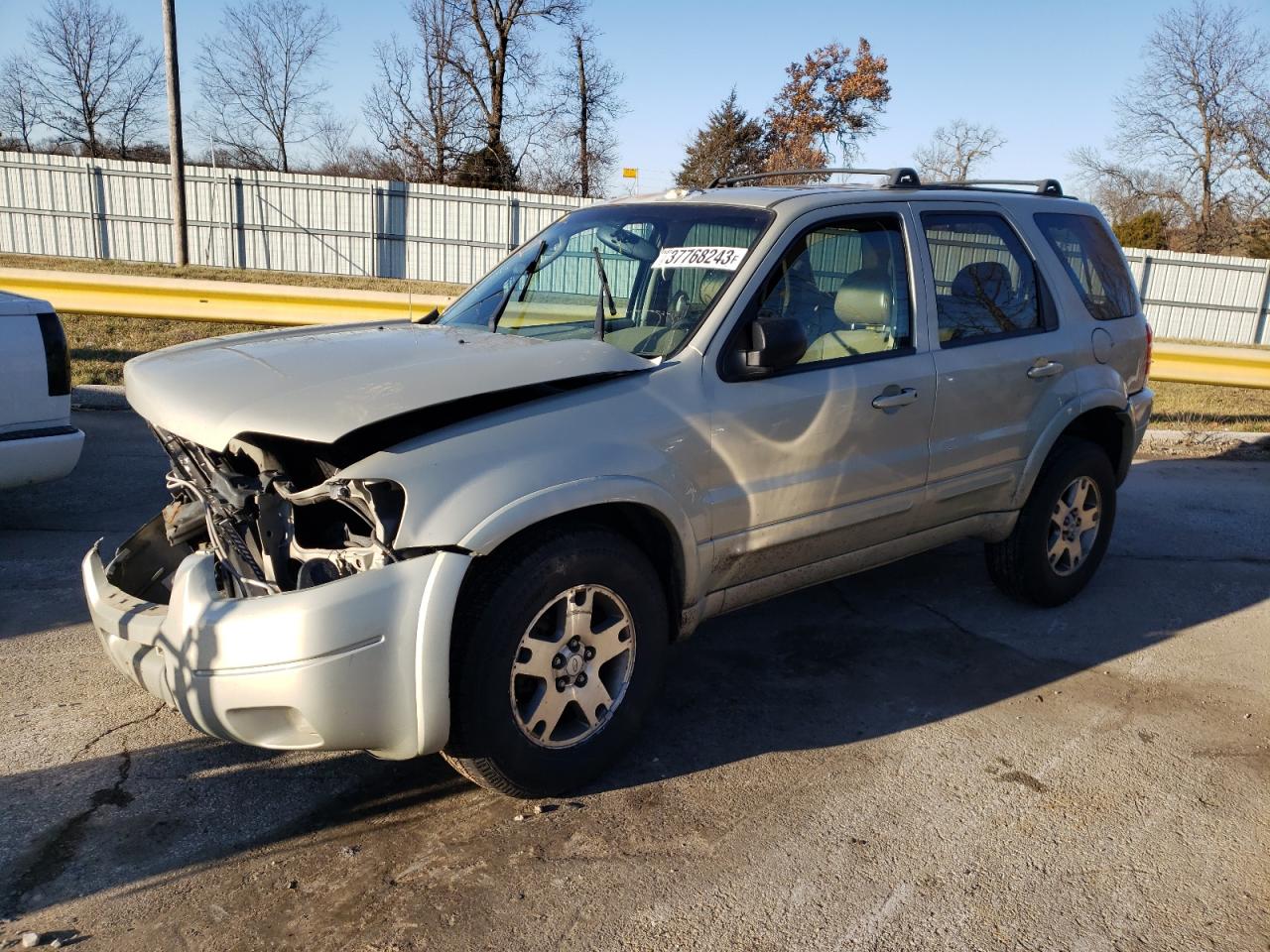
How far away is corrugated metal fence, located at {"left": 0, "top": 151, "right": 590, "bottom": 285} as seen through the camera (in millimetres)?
23094

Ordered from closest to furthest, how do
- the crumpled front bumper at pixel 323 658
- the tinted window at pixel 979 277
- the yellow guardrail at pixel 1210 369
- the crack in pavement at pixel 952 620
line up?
the crumpled front bumper at pixel 323 658
the tinted window at pixel 979 277
the crack in pavement at pixel 952 620
the yellow guardrail at pixel 1210 369

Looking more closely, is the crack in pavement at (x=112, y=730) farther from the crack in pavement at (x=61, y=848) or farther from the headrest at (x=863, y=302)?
the headrest at (x=863, y=302)

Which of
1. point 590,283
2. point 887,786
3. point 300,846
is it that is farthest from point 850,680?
point 300,846

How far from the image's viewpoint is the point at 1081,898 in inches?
114

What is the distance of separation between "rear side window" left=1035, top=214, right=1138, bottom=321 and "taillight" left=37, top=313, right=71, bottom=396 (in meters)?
4.97

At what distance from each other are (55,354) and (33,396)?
245 millimetres

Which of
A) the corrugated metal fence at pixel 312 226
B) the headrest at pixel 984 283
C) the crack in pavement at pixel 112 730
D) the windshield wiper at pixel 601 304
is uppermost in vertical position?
the corrugated metal fence at pixel 312 226

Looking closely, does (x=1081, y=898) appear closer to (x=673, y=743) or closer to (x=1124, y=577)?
(x=673, y=743)

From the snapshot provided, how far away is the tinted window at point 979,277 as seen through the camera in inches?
170

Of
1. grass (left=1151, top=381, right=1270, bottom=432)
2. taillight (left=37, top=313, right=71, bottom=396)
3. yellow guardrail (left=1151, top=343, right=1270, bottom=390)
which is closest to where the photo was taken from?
taillight (left=37, top=313, right=71, bottom=396)

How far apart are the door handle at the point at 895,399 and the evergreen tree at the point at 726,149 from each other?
1334 inches

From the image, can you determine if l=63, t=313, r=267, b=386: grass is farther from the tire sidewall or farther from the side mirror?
the tire sidewall

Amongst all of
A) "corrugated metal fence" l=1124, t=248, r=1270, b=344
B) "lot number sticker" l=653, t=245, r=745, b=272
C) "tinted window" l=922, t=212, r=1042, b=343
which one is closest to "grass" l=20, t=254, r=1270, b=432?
"tinted window" l=922, t=212, r=1042, b=343

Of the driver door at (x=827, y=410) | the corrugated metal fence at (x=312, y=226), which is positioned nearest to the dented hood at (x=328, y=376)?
the driver door at (x=827, y=410)
